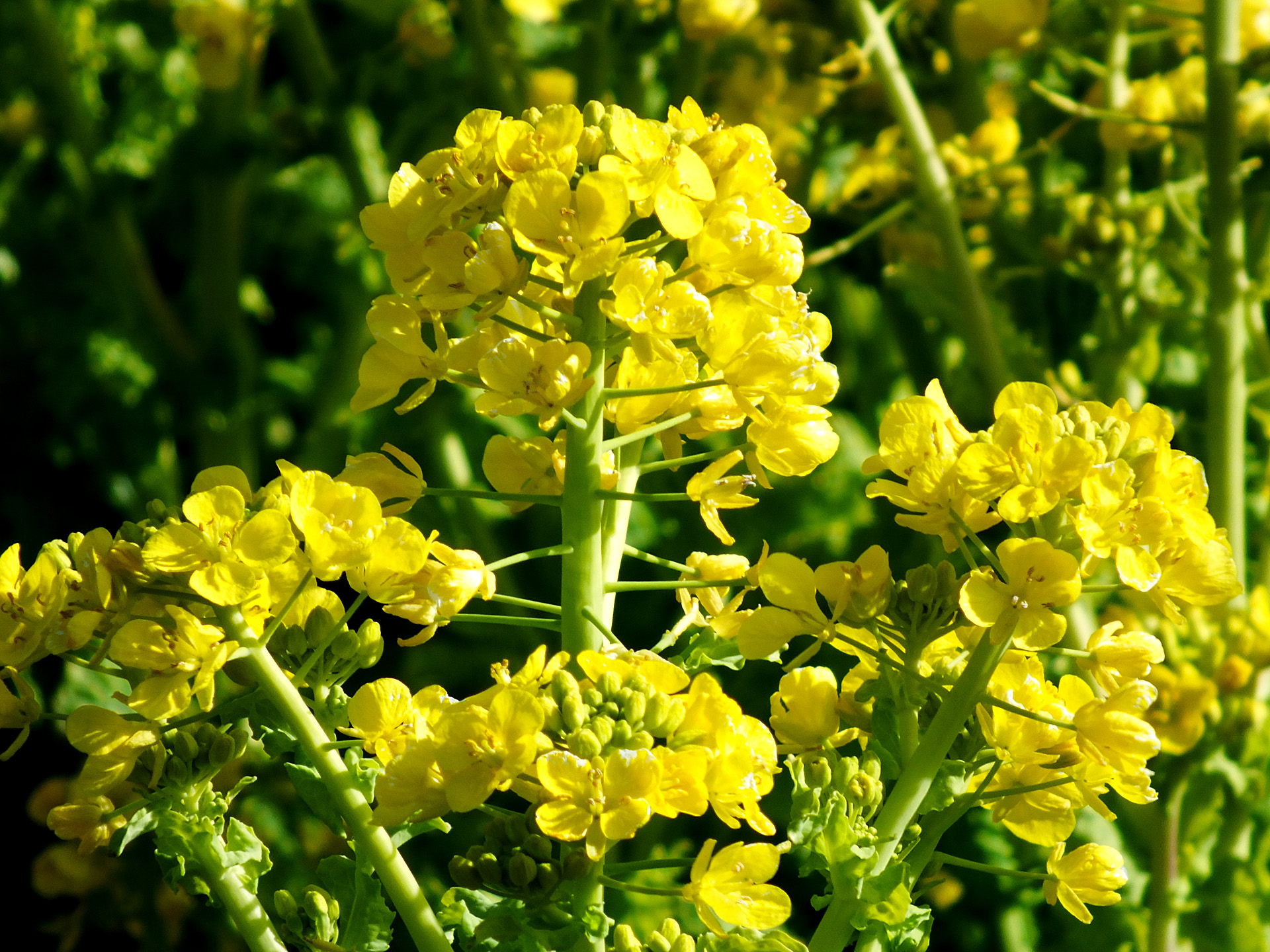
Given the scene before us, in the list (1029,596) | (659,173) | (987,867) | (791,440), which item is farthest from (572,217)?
(987,867)

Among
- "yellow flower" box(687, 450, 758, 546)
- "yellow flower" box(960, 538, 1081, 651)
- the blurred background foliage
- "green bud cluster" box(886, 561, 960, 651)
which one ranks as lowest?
the blurred background foliage

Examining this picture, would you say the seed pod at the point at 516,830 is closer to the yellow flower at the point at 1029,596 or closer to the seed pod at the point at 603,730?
the seed pod at the point at 603,730

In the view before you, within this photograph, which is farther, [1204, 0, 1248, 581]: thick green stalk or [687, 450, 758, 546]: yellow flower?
[1204, 0, 1248, 581]: thick green stalk

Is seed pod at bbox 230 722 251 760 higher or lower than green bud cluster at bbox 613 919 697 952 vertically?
higher

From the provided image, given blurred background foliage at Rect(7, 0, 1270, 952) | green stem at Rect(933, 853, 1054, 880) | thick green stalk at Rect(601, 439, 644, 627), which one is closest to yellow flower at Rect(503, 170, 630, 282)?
thick green stalk at Rect(601, 439, 644, 627)

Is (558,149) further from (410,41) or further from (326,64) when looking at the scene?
(326,64)

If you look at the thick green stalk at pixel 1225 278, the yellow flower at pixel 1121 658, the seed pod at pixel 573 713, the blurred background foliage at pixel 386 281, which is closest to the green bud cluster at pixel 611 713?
the seed pod at pixel 573 713

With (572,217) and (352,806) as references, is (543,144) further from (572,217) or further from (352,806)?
(352,806)

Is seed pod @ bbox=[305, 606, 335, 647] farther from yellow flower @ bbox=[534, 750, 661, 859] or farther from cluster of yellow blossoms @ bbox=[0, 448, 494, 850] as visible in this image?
yellow flower @ bbox=[534, 750, 661, 859]
